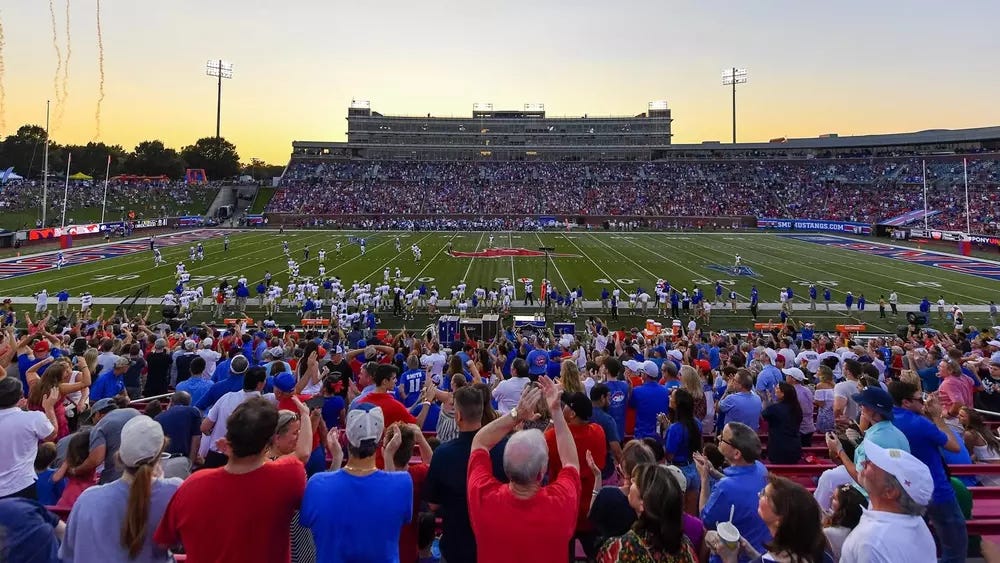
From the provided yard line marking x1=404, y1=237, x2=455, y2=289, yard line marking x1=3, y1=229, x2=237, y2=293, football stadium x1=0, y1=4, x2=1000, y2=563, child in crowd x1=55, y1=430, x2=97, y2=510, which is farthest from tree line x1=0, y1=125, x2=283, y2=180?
child in crowd x1=55, y1=430, x2=97, y2=510

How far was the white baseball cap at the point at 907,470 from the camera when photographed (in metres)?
2.65

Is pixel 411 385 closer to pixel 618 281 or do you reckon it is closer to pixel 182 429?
pixel 182 429

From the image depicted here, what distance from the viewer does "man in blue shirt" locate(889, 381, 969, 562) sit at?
12.4ft

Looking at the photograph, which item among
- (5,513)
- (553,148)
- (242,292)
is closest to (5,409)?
(5,513)

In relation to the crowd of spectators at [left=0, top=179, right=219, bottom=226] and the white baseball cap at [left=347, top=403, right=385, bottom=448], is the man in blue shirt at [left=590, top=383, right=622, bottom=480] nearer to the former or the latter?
the white baseball cap at [left=347, top=403, right=385, bottom=448]

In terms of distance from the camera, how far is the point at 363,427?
2.86 metres

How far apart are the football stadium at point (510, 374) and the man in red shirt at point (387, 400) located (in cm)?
4

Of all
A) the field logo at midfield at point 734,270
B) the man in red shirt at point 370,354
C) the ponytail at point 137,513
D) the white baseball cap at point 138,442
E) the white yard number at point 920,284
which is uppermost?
the field logo at midfield at point 734,270

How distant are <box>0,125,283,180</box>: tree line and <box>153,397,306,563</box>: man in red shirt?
11886cm

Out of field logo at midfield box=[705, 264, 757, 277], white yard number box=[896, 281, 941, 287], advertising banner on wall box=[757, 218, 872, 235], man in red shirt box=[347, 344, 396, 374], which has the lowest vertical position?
man in red shirt box=[347, 344, 396, 374]

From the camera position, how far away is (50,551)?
2969mm

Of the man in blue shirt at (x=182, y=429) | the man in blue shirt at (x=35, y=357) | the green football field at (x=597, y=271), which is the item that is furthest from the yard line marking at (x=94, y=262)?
the man in blue shirt at (x=182, y=429)

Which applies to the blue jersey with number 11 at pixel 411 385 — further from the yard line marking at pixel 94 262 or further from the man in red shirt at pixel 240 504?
the yard line marking at pixel 94 262

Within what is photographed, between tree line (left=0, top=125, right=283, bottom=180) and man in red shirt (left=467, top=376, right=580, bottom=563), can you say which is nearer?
man in red shirt (left=467, top=376, right=580, bottom=563)
